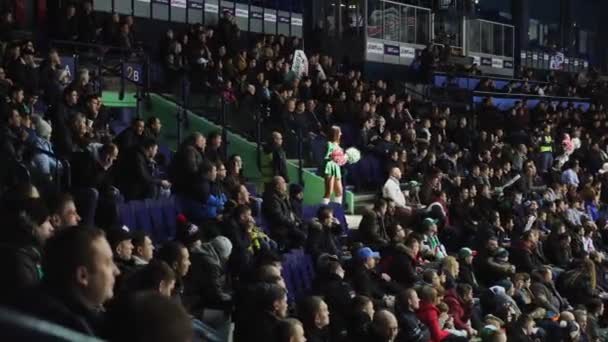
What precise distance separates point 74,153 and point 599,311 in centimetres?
751

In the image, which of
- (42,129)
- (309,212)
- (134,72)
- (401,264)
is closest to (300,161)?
(309,212)

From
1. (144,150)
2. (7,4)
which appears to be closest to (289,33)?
(7,4)

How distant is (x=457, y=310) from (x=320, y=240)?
1616 millimetres

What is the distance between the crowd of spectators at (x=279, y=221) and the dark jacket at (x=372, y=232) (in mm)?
27

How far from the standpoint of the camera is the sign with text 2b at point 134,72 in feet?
51.6

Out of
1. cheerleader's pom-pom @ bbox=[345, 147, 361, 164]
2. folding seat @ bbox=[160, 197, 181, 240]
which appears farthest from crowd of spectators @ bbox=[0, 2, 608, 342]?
cheerleader's pom-pom @ bbox=[345, 147, 361, 164]

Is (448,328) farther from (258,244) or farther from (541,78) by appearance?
(541,78)

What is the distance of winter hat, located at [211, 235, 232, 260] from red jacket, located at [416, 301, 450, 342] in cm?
201

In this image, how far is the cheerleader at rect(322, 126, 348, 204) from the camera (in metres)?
14.0

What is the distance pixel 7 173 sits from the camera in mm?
8695

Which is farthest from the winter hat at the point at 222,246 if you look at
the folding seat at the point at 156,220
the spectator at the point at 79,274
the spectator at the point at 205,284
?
the spectator at the point at 79,274

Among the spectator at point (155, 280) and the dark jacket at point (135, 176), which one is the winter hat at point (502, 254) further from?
the spectator at point (155, 280)

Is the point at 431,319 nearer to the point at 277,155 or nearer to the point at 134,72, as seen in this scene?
the point at 277,155

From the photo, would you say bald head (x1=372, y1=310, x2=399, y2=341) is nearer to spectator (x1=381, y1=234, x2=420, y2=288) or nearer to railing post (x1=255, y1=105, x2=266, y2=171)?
spectator (x1=381, y1=234, x2=420, y2=288)
